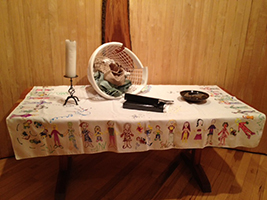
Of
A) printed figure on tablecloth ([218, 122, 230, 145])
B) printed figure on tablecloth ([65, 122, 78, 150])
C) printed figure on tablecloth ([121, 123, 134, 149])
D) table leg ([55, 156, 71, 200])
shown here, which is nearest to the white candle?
printed figure on tablecloth ([65, 122, 78, 150])

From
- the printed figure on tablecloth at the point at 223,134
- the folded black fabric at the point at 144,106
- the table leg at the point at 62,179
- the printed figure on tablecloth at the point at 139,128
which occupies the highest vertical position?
the folded black fabric at the point at 144,106

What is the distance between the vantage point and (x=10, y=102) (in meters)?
1.92

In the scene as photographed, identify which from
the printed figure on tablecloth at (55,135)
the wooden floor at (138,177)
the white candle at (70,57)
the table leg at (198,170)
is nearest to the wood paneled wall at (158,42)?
the wooden floor at (138,177)

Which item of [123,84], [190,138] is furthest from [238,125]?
[123,84]

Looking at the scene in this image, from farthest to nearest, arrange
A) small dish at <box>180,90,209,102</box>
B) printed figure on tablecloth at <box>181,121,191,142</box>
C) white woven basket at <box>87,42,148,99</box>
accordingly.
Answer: white woven basket at <box>87,42,148,99</box> < small dish at <box>180,90,209,102</box> < printed figure on tablecloth at <box>181,121,191,142</box>

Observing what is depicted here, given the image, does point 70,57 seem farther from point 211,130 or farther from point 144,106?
point 211,130

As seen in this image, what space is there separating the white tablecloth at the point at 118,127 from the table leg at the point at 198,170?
474 millimetres

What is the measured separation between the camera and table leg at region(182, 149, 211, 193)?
168 centimetres

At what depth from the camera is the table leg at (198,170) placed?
1676 mm

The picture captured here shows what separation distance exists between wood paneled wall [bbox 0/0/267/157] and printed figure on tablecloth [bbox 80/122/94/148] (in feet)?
2.76

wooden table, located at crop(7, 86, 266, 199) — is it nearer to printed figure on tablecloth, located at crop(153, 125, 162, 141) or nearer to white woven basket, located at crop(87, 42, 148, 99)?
printed figure on tablecloth, located at crop(153, 125, 162, 141)

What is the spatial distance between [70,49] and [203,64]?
1.32 m

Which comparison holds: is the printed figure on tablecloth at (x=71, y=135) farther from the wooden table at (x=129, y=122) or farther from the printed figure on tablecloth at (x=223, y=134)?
the printed figure on tablecloth at (x=223, y=134)

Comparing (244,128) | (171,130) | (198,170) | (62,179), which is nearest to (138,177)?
(198,170)
